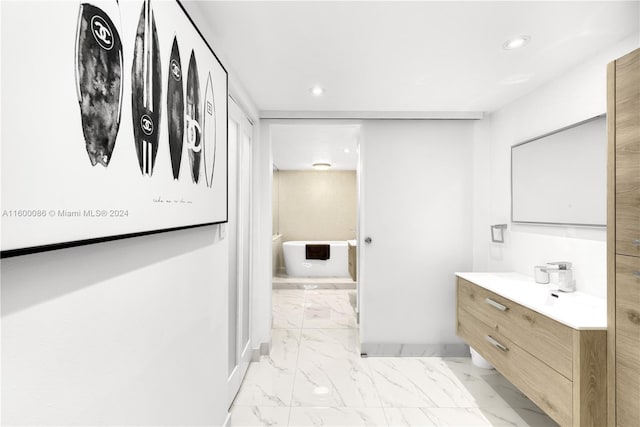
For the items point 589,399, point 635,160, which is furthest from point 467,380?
point 635,160

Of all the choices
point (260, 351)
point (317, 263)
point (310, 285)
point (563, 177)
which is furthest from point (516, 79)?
point (317, 263)

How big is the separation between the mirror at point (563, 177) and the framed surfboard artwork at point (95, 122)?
2.19 m

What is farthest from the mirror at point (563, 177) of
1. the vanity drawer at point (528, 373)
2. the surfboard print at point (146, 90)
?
the surfboard print at point (146, 90)

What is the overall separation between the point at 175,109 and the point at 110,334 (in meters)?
0.73

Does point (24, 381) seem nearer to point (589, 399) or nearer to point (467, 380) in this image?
point (589, 399)

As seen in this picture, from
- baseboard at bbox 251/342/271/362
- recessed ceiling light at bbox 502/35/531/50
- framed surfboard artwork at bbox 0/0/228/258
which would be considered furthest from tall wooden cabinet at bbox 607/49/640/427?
baseboard at bbox 251/342/271/362

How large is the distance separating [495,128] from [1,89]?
3.23m

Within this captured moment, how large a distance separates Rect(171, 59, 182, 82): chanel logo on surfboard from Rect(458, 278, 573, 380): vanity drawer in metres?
1.94

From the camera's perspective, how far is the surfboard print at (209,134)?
139 cm

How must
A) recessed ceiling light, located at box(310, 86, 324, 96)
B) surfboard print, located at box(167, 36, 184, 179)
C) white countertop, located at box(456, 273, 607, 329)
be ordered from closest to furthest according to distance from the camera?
surfboard print, located at box(167, 36, 184, 179) → white countertop, located at box(456, 273, 607, 329) → recessed ceiling light, located at box(310, 86, 324, 96)

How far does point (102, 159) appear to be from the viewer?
2.43ft

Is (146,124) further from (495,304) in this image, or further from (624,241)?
(495,304)

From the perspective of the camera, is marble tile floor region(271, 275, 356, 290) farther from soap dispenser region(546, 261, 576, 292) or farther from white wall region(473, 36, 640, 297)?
soap dispenser region(546, 261, 576, 292)

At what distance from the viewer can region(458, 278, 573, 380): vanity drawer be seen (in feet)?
4.88
